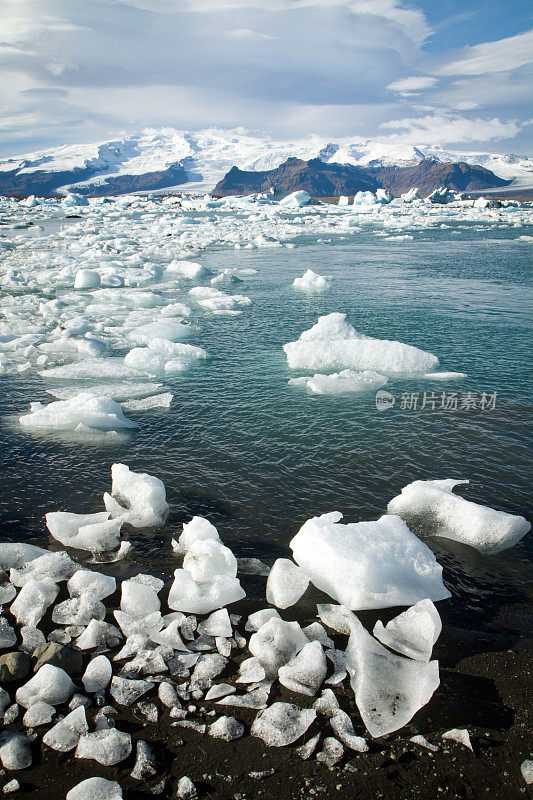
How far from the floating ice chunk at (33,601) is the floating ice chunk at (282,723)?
2.25 meters

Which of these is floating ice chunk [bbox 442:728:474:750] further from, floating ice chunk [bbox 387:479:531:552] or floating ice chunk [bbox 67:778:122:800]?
floating ice chunk [bbox 387:479:531:552]

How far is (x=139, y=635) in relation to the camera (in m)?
4.16

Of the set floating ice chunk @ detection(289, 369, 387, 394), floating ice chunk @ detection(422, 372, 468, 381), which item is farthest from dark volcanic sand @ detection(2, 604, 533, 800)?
floating ice chunk @ detection(422, 372, 468, 381)

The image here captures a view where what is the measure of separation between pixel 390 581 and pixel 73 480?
14.8 ft

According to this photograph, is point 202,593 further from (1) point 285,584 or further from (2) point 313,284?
(2) point 313,284

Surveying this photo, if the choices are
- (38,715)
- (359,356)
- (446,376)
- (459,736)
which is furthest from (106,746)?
(446,376)

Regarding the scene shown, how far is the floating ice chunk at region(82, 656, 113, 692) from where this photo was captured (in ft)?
12.3

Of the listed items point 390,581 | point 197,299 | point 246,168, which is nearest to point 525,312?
point 197,299

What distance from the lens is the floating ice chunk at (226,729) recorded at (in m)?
3.38

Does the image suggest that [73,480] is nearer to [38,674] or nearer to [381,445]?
[38,674]

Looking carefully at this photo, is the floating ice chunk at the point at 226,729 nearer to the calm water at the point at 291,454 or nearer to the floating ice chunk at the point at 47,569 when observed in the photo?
the calm water at the point at 291,454

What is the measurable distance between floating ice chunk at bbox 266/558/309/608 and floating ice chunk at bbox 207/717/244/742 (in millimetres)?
1313

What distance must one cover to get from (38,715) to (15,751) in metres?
0.26

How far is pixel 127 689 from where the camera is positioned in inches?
146
